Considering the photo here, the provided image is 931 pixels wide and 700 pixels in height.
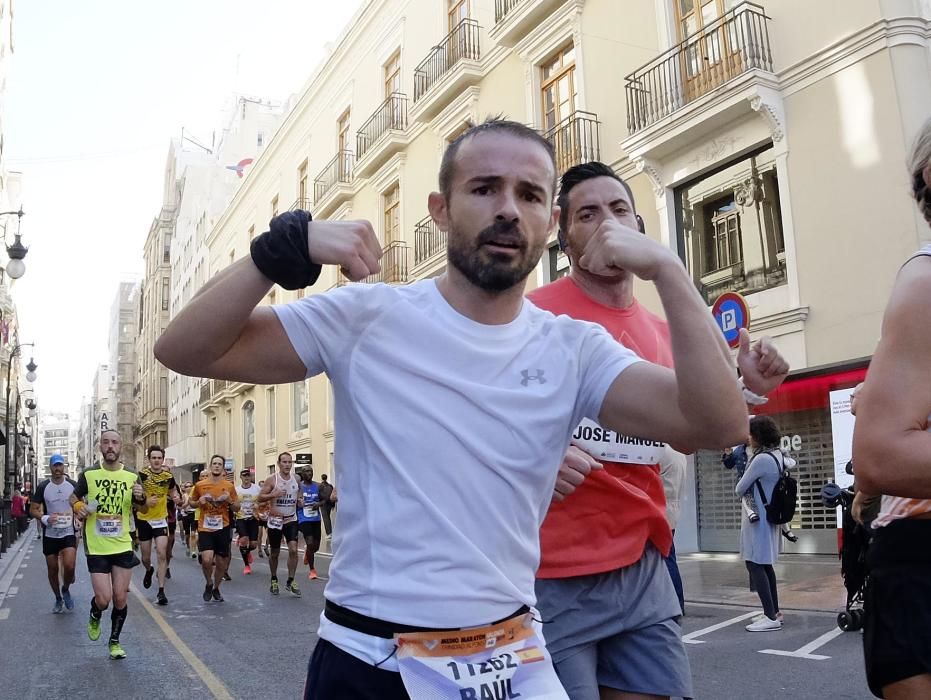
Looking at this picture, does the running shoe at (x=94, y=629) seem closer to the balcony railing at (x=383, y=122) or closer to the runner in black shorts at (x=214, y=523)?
the runner in black shorts at (x=214, y=523)

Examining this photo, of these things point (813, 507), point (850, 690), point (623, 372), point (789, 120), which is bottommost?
point (850, 690)

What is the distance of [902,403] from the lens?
1817 millimetres

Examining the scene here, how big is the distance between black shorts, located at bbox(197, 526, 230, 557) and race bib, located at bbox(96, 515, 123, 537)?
3.47m

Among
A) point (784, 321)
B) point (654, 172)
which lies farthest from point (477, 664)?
point (654, 172)

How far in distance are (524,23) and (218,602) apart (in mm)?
13099

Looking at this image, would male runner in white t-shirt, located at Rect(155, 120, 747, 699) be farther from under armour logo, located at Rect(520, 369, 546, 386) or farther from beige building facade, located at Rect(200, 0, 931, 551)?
beige building facade, located at Rect(200, 0, 931, 551)

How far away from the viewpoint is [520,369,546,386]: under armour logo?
5.69 feet

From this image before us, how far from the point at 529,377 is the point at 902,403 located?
0.78 m

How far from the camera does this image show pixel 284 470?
46.5 feet

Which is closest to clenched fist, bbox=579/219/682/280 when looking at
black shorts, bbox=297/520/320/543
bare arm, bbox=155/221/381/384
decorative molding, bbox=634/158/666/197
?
bare arm, bbox=155/221/381/384

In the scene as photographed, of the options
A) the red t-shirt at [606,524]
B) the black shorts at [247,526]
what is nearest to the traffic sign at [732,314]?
the black shorts at [247,526]

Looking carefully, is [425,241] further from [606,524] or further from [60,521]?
[606,524]

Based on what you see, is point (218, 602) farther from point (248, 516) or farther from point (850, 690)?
point (850, 690)

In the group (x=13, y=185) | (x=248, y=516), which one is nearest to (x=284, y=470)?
(x=248, y=516)
